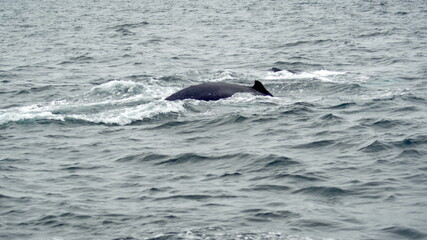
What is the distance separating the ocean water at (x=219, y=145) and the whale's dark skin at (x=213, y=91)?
1.01 feet

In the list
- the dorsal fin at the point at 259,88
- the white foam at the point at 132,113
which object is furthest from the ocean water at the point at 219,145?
the dorsal fin at the point at 259,88

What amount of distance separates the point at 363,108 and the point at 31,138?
8600 millimetres

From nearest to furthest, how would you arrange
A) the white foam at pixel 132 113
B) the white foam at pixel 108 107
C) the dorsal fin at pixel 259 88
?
the white foam at pixel 132 113, the white foam at pixel 108 107, the dorsal fin at pixel 259 88

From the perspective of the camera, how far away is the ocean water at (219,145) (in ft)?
38.5

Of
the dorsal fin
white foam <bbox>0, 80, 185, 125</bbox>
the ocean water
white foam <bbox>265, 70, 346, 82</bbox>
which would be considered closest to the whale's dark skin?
the dorsal fin

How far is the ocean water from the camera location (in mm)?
11727

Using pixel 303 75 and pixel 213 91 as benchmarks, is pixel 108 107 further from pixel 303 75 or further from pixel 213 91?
pixel 303 75

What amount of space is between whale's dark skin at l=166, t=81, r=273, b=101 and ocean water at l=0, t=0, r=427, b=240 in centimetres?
31

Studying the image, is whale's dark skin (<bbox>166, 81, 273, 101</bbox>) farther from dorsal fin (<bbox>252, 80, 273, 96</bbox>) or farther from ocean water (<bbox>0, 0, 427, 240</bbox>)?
ocean water (<bbox>0, 0, 427, 240</bbox>)

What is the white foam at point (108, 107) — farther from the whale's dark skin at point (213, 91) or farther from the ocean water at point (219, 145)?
the whale's dark skin at point (213, 91)

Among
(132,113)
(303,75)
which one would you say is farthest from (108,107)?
(303,75)

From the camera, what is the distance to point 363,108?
19719 mm

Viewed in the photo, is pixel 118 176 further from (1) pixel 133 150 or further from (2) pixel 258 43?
(2) pixel 258 43

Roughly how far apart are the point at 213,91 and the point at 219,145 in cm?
451
